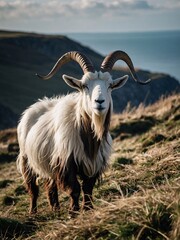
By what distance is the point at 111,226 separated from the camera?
518cm

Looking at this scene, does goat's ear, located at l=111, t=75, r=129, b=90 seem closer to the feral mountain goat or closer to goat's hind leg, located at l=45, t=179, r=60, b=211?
the feral mountain goat

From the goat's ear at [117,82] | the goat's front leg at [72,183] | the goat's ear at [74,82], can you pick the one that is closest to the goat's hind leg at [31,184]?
the goat's front leg at [72,183]

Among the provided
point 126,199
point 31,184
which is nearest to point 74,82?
point 31,184

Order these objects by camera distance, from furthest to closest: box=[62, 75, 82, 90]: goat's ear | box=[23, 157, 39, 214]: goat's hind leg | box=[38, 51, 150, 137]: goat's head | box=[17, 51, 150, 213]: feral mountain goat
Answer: box=[23, 157, 39, 214]: goat's hind leg → box=[62, 75, 82, 90]: goat's ear → box=[17, 51, 150, 213]: feral mountain goat → box=[38, 51, 150, 137]: goat's head

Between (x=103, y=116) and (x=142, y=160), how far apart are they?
→ 2.78 metres

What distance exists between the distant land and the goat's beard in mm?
47922

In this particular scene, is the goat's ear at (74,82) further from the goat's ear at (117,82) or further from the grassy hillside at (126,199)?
the grassy hillside at (126,199)

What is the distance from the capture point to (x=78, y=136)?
8.27 m

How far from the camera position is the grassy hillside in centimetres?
497

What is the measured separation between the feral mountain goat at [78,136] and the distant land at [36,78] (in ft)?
153

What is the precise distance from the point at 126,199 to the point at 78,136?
3056 mm

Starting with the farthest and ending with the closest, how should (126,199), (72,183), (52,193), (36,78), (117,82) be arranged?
(36,78)
(52,193)
(117,82)
(72,183)
(126,199)

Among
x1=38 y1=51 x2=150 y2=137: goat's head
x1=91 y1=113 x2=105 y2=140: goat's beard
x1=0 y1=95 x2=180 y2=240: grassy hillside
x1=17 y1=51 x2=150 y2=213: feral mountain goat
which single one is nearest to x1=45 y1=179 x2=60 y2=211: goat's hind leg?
x1=17 y1=51 x2=150 y2=213: feral mountain goat

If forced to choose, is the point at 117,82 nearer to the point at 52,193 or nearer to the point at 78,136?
the point at 78,136
